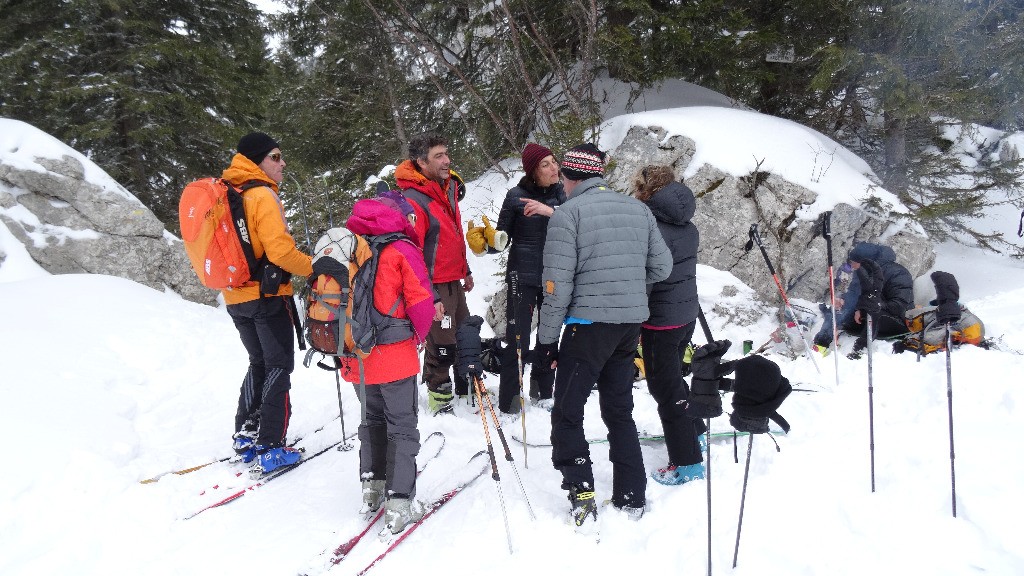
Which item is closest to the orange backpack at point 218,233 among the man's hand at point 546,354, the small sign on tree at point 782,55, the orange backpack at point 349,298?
the orange backpack at point 349,298

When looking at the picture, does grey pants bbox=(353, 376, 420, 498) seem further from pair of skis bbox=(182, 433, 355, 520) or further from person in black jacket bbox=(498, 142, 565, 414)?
person in black jacket bbox=(498, 142, 565, 414)

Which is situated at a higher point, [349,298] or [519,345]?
[349,298]

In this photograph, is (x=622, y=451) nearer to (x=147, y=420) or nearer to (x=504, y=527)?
(x=504, y=527)

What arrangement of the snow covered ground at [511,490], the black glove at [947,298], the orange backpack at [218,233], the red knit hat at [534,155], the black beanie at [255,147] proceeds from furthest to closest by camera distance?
the red knit hat at [534,155]
the black beanie at [255,147]
the orange backpack at [218,233]
the black glove at [947,298]
the snow covered ground at [511,490]

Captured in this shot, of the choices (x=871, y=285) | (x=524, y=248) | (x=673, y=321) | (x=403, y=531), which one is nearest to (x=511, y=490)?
(x=403, y=531)

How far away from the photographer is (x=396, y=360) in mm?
3395

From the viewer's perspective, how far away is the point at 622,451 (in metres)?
3.34

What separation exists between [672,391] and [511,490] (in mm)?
1293

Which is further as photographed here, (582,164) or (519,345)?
(519,345)

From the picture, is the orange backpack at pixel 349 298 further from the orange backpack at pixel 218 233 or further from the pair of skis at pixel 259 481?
the pair of skis at pixel 259 481

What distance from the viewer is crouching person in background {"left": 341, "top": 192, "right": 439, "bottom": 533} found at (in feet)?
11.0

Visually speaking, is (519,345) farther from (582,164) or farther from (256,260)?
(256,260)

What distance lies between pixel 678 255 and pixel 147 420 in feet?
16.7

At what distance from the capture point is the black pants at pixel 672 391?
147 inches
